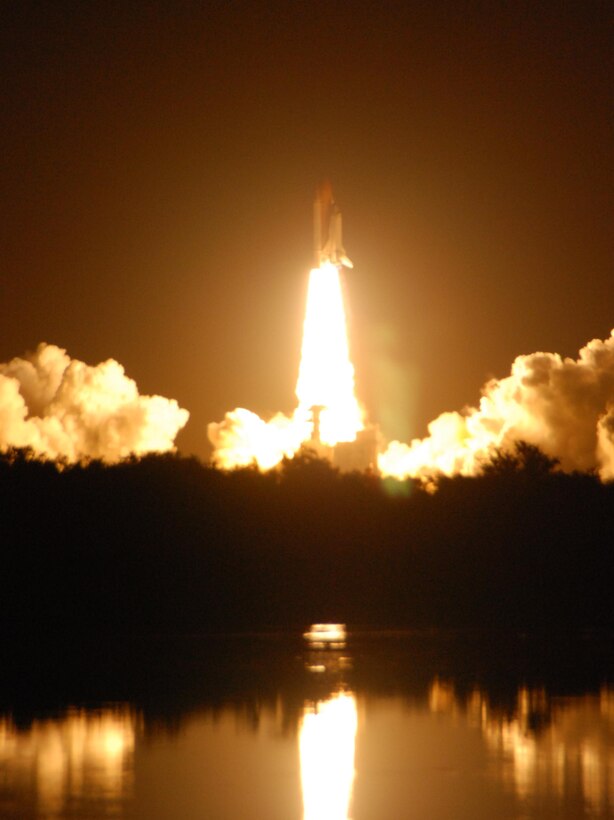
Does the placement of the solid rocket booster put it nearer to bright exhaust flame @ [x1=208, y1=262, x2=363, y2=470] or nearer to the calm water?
bright exhaust flame @ [x1=208, y1=262, x2=363, y2=470]

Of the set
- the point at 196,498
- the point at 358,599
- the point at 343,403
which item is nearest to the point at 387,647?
the point at 358,599

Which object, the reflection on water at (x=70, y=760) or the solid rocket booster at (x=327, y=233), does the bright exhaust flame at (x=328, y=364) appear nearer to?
Answer: the solid rocket booster at (x=327, y=233)

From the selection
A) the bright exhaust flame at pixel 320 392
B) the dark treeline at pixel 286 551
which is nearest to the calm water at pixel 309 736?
the dark treeline at pixel 286 551

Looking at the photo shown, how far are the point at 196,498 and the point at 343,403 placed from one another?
70.8 feet

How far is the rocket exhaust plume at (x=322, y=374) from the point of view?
5288cm

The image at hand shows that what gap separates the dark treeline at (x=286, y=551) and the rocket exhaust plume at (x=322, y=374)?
16083mm

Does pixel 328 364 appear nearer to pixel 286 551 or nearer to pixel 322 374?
pixel 322 374

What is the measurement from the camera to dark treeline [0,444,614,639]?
27.1 m

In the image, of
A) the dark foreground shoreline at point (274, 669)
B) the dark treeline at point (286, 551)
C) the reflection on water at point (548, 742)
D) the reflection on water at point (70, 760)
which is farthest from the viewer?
the dark treeline at point (286, 551)

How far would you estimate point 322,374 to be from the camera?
53.8m

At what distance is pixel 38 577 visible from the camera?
28.1 metres

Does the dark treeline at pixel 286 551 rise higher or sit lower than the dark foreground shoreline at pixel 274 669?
higher

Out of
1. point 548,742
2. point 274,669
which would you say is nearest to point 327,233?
point 274,669

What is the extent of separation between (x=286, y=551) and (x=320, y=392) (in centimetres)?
2248
